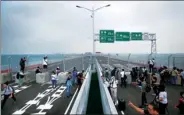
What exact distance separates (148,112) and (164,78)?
1106 cm

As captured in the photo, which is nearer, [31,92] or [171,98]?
[171,98]

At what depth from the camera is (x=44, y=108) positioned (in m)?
14.3

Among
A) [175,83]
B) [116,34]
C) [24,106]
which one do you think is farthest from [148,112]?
[116,34]

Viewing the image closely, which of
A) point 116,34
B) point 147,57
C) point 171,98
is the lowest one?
point 171,98

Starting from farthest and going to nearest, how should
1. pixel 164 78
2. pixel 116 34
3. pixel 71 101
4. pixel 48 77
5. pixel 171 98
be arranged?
pixel 116 34, pixel 48 77, pixel 164 78, pixel 171 98, pixel 71 101

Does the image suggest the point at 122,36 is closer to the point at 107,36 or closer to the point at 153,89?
the point at 107,36

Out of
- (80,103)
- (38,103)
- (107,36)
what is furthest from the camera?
(107,36)

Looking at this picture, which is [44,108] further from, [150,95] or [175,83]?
[175,83]

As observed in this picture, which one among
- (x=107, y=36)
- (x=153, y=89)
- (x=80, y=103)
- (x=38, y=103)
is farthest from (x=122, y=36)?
(x=80, y=103)

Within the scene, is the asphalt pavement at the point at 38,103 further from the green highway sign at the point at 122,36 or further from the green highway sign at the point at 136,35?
the green highway sign at the point at 136,35

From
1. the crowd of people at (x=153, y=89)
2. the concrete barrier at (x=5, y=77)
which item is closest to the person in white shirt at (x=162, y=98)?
the crowd of people at (x=153, y=89)

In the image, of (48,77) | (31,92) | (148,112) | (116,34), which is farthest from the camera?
(116,34)

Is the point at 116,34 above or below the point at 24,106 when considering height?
above

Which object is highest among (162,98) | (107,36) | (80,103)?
(107,36)
